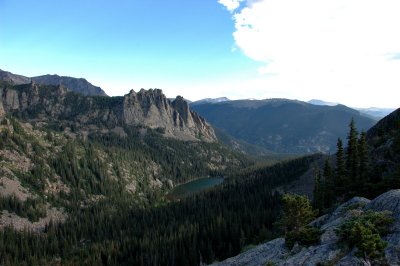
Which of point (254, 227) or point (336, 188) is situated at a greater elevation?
point (336, 188)

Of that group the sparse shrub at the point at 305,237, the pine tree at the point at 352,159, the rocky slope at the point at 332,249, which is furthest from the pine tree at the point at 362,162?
the sparse shrub at the point at 305,237

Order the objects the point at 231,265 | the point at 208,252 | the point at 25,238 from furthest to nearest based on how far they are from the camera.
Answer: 1. the point at 25,238
2. the point at 208,252
3. the point at 231,265

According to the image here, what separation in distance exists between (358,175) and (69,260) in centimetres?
12303

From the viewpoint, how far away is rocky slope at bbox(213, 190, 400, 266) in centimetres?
3506

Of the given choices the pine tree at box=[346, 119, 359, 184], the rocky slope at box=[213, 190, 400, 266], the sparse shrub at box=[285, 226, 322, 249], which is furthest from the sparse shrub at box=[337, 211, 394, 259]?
the pine tree at box=[346, 119, 359, 184]

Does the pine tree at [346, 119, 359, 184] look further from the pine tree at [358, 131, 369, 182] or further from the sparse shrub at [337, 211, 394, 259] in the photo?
the sparse shrub at [337, 211, 394, 259]

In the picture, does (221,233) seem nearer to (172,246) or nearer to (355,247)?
(172,246)

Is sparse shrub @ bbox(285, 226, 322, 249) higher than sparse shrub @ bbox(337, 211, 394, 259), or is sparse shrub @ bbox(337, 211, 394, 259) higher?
sparse shrub @ bbox(337, 211, 394, 259)

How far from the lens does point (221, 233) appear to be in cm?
15138

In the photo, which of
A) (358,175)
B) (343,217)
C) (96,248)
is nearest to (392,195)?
(343,217)

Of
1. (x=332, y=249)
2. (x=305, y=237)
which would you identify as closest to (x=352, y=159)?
(x=305, y=237)

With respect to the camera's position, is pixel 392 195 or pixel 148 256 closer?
pixel 392 195

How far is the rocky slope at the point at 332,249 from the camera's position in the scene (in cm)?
3506

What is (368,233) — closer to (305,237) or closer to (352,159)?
(305,237)
